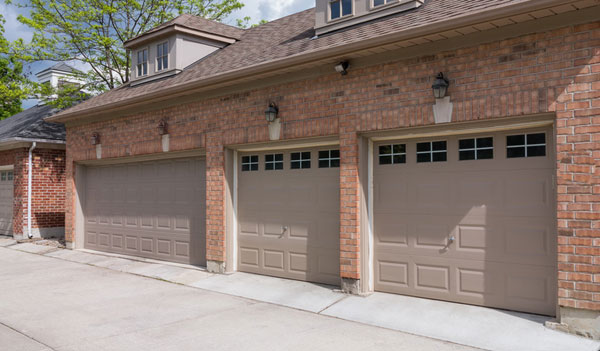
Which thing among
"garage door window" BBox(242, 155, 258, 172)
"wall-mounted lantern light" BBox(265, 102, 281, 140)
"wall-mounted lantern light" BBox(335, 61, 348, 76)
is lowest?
"garage door window" BBox(242, 155, 258, 172)

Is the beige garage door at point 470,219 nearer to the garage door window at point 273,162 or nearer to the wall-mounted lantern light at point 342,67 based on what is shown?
the wall-mounted lantern light at point 342,67

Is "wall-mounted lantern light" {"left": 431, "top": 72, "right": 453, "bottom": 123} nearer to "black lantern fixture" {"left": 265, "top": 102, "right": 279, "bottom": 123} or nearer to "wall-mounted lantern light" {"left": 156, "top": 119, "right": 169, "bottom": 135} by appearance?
"black lantern fixture" {"left": 265, "top": 102, "right": 279, "bottom": 123}

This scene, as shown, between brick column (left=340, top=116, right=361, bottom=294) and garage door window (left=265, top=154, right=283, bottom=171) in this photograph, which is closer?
brick column (left=340, top=116, right=361, bottom=294)

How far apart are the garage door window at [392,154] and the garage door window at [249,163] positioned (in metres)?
2.74

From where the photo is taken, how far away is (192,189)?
33.0ft

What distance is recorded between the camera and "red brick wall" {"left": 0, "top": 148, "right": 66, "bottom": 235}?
14.8 metres

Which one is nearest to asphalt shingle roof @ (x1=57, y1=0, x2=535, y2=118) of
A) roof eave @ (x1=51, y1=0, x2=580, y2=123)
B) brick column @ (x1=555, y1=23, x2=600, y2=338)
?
roof eave @ (x1=51, y1=0, x2=580, y2=123)

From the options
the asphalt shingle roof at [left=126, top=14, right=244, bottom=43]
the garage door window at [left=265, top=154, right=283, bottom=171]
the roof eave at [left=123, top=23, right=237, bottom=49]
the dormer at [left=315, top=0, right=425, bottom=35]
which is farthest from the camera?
the asphalt shingle roof at [left=126, top=14, right=244, bottom=43]

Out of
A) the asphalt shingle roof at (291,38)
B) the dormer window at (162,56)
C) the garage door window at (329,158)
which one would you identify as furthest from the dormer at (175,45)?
the garage door window at (329,158)

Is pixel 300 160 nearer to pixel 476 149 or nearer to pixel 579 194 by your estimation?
pixel 476 149

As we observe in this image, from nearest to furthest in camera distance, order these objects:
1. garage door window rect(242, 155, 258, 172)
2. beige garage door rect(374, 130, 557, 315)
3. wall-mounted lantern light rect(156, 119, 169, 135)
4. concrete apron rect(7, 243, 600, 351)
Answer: concrete apron rect(7, 243, 600, 351) < beige garage door rect(374, 130, 557, 315) < garage door window rect(242, 155, 258, 172) < wall-mounted lantern light rect(156, 119, 169, 135)

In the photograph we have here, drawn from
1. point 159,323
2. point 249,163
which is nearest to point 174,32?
point 249,163

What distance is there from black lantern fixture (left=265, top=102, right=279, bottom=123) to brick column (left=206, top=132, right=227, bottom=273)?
137cm

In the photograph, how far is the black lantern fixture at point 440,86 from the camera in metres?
6.23
